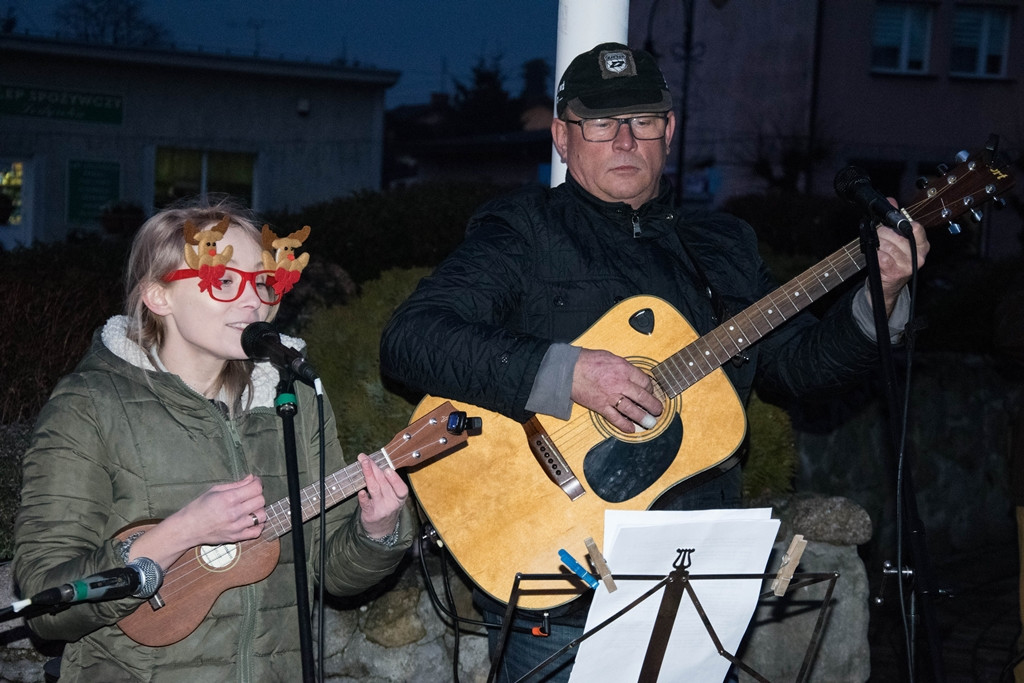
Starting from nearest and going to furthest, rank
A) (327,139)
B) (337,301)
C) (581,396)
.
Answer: (581,396)
(337,301)
(327,139)

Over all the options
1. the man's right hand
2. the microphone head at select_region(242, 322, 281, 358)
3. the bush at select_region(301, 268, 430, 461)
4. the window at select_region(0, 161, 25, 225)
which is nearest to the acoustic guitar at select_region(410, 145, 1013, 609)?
the man's right hand

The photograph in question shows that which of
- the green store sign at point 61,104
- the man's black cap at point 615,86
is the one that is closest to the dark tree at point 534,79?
the green store sign at point 61,104

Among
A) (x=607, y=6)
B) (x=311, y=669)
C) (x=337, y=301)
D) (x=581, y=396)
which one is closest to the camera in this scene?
(x=311, y=669)

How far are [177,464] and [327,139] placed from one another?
58.2 ft

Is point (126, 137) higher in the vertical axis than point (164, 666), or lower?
higher

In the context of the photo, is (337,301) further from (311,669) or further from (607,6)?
(311,669)

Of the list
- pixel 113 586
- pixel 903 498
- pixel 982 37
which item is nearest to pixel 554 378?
pixel 903 498

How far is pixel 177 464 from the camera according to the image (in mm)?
2789

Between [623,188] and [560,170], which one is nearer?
[623,188]

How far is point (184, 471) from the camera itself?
2.79 metres

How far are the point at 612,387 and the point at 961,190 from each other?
108 cm

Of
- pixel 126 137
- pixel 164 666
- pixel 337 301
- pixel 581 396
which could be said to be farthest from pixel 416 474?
pixel 126 137

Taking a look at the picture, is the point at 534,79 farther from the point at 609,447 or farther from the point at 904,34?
the point at 609,447

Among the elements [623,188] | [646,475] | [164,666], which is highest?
[623,188]
